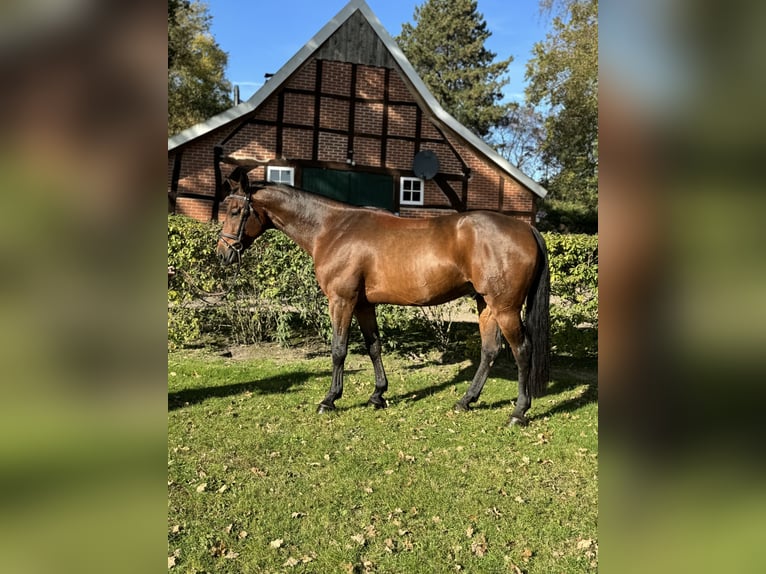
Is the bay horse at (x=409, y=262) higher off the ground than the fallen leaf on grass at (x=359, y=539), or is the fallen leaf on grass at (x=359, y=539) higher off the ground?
the bay horse at (x=409, y=262)

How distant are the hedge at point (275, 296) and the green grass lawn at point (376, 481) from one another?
151 centimetres

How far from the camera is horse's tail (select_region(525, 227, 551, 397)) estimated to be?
5008 mm

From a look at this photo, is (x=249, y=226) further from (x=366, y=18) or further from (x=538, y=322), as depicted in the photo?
(x=366, y=18)

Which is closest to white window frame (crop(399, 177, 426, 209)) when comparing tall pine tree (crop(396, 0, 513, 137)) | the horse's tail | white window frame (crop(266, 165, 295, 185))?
white window frame (crop(266, 165, 295, 185))

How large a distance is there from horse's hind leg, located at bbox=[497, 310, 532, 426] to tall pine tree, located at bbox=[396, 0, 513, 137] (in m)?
40.4

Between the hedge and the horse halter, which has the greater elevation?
the horse halter

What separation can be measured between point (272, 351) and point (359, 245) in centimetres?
352

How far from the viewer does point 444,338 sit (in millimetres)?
8281

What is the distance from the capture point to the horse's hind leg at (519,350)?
4.96m

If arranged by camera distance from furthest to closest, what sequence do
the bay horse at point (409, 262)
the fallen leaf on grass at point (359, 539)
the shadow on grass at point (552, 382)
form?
1. the shadow on grass at point (552, 382)
2. the bay horse at point (409, 262)
3. the fallen leaf on grass at point (359, 539)

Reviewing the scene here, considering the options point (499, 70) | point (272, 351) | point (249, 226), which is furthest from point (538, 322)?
point (499, 70)

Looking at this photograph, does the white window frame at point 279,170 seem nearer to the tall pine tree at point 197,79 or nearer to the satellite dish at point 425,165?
the satellite dish at point 425,165

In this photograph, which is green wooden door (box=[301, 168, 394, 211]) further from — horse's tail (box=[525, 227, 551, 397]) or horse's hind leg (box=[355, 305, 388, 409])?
horse's tail (box=[525, 227, 551, 397])
